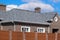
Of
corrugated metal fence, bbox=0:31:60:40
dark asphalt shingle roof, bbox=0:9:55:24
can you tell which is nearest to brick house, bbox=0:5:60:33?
dark asphalt shingle roof, bbox=0:9:55:24

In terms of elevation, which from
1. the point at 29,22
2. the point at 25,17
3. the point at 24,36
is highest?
the point at 25,17

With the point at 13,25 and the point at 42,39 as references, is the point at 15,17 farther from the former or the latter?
the point at 42,39

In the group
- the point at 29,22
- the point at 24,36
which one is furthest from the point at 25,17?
the point at 24,36

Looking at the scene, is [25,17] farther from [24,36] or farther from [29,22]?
[24,36]

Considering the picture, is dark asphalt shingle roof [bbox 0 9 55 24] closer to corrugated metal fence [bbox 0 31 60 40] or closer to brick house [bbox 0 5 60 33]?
brick house [bbox 0 5 60 33]

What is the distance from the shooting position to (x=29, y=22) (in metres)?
29.8

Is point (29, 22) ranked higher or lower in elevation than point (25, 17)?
lower

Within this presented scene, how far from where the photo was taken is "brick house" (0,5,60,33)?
28830 millimetres

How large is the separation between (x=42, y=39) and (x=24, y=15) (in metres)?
10.9

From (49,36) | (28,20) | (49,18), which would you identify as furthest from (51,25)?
(49,36)

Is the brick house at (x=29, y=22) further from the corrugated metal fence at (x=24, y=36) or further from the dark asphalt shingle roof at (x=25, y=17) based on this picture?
the corrugated metal fence at (x=24, y=36)

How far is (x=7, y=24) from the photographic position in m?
29.8

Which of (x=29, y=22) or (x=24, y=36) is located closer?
(x=24, y=36)

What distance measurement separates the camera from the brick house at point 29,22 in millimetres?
28830
